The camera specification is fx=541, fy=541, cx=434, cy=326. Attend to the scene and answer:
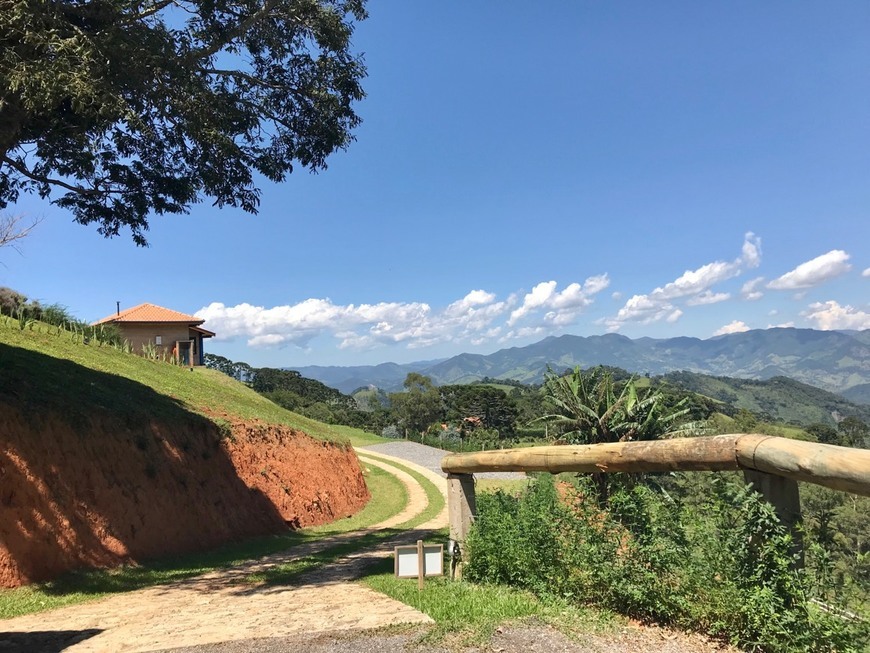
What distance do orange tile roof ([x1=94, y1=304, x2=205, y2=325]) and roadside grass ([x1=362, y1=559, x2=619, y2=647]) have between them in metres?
39.7

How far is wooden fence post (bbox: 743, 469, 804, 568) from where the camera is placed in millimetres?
3734

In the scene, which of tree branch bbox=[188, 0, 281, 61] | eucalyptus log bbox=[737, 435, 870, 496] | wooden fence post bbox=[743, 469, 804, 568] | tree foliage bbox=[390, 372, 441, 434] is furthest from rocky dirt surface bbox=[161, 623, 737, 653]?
tree foliage bbox=[390, 372, 441, 434]

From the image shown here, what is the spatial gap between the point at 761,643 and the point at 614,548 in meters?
1.27

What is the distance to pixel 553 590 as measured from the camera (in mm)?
5195

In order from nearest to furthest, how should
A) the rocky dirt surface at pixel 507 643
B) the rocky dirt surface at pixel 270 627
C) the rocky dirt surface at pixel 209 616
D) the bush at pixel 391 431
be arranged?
1. the rocky dirt surface at pixel 507 643
2. the rocky dirt surface at pixel 270 627
3. the rocky dirt surface at pixel 209 616
4. the bush at pixel 391 431

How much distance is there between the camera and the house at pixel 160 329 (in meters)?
39.6

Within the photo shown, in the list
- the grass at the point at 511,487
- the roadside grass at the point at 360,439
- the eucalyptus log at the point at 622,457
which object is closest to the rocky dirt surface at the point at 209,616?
the eucalyptus log at the point at 622,457

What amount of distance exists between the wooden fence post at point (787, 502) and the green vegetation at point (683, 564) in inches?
2.8

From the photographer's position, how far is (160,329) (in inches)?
1603

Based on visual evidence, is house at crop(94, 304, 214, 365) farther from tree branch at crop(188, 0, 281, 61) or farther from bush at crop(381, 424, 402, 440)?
bush at crop(381, 424, 402, 440)

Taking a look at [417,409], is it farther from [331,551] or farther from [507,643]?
[507,643]

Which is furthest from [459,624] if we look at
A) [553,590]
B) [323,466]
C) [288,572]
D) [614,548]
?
[323,466]

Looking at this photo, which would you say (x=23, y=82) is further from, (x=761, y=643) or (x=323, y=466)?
(x=323, y=466)

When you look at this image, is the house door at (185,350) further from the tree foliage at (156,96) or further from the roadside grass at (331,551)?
the tree foliage at (156,96)
